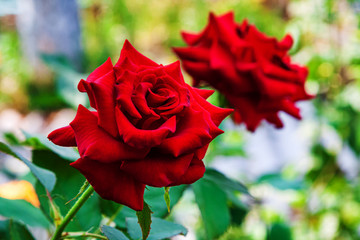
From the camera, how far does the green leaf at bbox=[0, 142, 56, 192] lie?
32 centimetres

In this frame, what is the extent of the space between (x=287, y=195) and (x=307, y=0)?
1.86ft

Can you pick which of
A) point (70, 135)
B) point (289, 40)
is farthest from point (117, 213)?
point (289, 40)

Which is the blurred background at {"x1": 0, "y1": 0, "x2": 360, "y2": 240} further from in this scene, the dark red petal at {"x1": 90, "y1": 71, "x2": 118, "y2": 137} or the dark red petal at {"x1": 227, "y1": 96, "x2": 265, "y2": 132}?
the dark red petal at {"x1": 90, "y1": 71, "x2": 118, "y2": 137}

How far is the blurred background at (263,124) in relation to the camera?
774 mm

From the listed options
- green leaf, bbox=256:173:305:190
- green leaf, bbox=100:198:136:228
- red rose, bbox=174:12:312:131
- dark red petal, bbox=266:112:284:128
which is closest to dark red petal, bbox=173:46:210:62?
red rose, bbox=174:12:312:131

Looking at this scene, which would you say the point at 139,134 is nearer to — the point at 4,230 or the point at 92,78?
the point at 92,78

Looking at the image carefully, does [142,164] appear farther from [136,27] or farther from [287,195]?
[136,27]

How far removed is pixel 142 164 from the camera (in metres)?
0.24

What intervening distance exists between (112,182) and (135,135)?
0.04 meters

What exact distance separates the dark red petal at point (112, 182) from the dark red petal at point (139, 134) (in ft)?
0.09

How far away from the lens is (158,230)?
0.33 metres

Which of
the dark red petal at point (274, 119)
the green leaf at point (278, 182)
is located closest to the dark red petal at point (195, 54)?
the dark red petal at point (274, 119)

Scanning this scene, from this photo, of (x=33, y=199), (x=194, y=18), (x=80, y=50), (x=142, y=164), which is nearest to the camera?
(x=142, y=164)

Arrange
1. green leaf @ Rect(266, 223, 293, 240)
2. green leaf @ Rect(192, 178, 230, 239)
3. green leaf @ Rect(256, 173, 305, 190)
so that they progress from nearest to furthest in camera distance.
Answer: green leaf @ Rect(192, 178, 230, 239) → green leaf @ Rect(266, 223, 293, 240) → green leaf @ Rect(256, 173, 305, 190)
